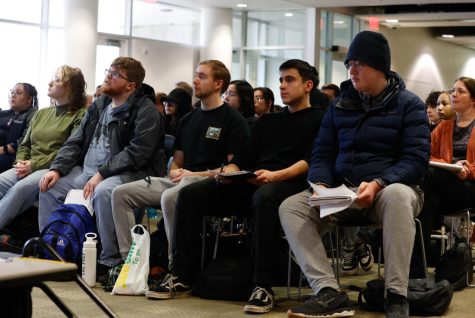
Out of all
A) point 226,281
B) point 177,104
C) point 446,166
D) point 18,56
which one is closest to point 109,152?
point 226,281

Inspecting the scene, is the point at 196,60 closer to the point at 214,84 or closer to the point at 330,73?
the point at 330,73

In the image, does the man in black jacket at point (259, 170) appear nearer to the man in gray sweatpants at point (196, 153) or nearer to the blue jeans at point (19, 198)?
the man in gray sweatpants at point (196, 153)

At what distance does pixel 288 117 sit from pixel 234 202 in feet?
1.87

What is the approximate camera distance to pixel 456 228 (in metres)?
5.62

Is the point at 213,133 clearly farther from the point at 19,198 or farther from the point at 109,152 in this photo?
the point at 19,198

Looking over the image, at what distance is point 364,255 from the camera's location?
5398 mm

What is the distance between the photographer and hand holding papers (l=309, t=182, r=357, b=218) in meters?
3.65

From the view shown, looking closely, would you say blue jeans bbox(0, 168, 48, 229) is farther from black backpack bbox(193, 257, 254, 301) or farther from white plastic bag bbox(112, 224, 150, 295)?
black backpack bbox(193, 257, 254, 301)

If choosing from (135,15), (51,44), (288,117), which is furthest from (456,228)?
(135,15)

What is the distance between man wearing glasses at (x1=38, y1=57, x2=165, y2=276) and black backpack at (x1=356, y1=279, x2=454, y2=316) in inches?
62.3

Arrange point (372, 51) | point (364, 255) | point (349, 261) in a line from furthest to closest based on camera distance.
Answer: point (364, 255)
point (349, 261)
point (372, 51)

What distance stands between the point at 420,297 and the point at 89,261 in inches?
75.5

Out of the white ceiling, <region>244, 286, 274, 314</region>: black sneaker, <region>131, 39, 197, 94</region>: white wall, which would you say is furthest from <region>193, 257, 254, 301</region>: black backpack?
the white ceiling

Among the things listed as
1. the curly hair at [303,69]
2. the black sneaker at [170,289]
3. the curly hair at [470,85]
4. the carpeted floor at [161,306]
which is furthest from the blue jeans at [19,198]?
the curly hair at [470,85]
